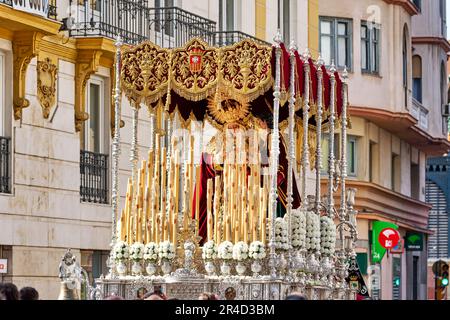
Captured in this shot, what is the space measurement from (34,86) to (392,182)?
24.7 meters

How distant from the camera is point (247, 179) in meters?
25.2

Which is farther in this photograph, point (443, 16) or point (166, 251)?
point (443, 16)

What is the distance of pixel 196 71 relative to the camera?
1008 inches

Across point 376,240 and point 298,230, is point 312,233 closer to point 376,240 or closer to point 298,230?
point 298,230

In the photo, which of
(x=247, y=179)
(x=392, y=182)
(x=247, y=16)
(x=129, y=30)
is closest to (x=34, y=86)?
(x=129, y=30)

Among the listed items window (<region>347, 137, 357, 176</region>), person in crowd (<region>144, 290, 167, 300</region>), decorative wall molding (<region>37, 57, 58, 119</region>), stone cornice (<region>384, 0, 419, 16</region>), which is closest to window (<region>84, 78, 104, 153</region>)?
decorative wall molding (<region>37, 57, 58, 119</region>)

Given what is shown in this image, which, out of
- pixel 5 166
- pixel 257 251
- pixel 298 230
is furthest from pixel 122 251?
pixel 5 166

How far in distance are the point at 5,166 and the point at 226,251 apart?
560 cm

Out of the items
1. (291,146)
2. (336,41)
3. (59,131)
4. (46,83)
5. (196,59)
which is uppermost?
(336,41)

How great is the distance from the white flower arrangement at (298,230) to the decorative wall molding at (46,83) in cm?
617

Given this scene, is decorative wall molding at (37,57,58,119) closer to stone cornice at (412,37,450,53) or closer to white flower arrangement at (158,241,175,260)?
white flower arrangement at (158,241,175,260)

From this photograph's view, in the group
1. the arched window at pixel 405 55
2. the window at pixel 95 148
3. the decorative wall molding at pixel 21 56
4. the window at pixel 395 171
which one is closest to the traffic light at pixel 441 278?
the window at pixel 395 171
